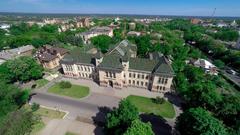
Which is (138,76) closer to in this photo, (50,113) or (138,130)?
(138,130)

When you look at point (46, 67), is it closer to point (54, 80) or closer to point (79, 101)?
point (54, 80)

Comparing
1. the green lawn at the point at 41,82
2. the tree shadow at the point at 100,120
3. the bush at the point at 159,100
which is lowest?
the tree shadow at the point at 100,120

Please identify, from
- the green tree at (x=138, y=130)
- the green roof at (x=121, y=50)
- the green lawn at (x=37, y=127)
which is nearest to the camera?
the green tree at (x=138, y=130)

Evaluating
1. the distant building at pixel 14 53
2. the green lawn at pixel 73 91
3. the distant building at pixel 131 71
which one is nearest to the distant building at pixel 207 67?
the distant building at pixel 131 71

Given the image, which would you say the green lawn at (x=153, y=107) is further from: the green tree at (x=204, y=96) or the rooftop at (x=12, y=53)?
the rooftop at (x=12, y=53)

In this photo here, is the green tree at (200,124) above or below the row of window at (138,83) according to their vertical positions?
above

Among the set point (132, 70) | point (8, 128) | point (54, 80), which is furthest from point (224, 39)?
point (8, 128)
